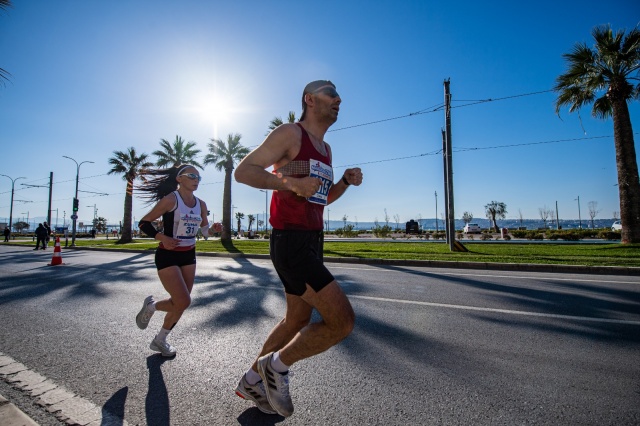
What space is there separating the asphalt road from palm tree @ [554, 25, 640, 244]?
12.0 meters

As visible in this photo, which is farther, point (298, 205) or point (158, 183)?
point (158, 183)

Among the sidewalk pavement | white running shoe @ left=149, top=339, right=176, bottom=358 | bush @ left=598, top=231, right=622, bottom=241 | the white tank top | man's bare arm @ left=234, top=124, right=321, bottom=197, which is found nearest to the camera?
man's bare arm @ left=234, top=124, right=321, bottom=197

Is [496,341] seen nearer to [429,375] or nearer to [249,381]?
[429,375]

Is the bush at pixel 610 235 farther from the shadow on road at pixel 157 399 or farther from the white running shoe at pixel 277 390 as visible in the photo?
the shadow on road at pixel 157 399

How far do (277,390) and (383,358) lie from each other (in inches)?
54.3

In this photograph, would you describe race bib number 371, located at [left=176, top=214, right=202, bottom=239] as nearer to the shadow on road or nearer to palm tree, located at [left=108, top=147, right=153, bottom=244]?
the shadow on road

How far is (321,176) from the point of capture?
2170 millimetres

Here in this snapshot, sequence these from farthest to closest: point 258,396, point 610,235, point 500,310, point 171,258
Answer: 1. point 610,235
2. point 500,310
3. point 171,258
4. point 258,396

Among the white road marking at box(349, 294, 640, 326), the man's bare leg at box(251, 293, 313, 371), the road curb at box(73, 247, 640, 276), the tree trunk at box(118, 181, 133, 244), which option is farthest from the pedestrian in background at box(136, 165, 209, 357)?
the tree trunk at box(118, 181, 133, 244)

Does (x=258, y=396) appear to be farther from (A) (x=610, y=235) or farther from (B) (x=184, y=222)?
(A) (x=610, y=235)

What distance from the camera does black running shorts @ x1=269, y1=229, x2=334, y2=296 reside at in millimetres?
1899

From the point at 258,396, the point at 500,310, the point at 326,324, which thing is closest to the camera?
the point at 326,324

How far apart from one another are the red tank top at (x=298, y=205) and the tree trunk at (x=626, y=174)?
18595 millimetres

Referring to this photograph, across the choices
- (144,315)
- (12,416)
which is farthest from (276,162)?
(144,315)
